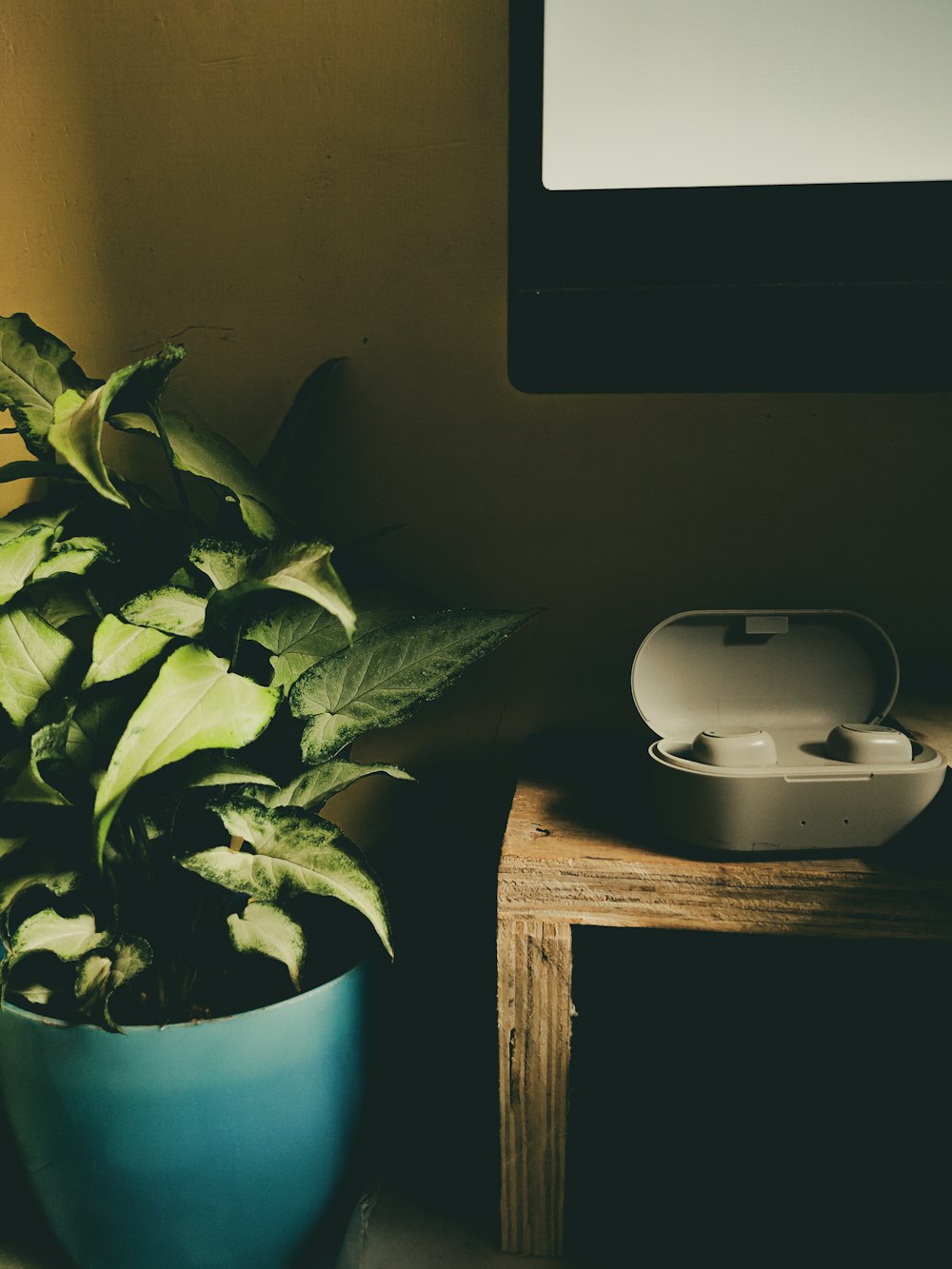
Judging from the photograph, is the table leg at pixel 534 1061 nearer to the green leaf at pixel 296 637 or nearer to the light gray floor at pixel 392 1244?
the light gray floor at pixel 392 1244

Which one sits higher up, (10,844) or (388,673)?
(388,673)

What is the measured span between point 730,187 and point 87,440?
456 mm

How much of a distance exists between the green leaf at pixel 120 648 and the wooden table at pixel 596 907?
267 millimetres

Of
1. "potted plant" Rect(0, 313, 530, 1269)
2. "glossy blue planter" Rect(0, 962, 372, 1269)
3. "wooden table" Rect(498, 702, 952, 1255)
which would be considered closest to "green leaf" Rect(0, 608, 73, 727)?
"potted plant" Rect(0, 313, 530, 1269)

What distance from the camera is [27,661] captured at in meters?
0.57

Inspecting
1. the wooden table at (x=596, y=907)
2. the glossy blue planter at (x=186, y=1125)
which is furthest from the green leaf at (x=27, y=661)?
the wooden table at (x=596, y=907)

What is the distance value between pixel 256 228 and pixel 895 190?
1.80ft

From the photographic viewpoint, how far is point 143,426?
60 cm

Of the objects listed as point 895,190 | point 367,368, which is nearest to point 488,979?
point 367,368

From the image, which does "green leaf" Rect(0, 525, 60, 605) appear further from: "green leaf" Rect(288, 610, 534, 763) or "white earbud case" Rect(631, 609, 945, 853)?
"white earbud case" Rect(631, 609, 945, 853)

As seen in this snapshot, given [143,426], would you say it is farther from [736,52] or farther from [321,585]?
[736,52]

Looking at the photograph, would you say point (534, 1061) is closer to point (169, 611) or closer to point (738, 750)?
point (738, 750)

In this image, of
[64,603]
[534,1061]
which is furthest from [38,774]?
[534,1061]

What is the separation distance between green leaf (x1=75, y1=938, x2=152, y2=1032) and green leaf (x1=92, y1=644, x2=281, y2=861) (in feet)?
0.37
